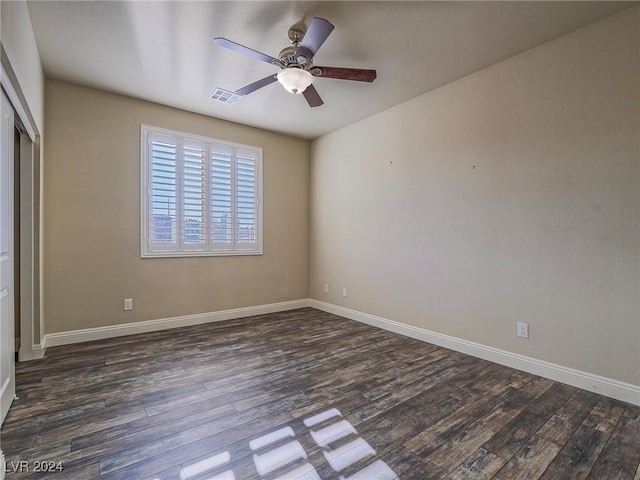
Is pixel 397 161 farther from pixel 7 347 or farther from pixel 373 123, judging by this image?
pixel 7 347

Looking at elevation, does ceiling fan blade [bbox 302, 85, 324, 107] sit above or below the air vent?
below

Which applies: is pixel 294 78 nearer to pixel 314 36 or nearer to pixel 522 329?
pixel 314 36

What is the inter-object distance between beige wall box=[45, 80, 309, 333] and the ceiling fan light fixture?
7.16 ft

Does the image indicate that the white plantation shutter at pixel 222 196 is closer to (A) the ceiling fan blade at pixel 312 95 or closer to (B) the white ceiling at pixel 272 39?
(B) the white ceiling at pixel 272 39

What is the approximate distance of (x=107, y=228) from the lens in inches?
143

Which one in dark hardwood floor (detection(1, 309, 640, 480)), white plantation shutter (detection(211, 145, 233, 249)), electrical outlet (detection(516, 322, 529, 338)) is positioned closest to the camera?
dark hardwood floor (detection(1, 309, 640, 480))

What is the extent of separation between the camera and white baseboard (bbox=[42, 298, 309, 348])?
3359mm

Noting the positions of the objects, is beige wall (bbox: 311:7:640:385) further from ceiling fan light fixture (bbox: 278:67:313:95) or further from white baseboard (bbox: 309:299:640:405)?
ceiling fan light fixture (bbox: 278:67:313:95)

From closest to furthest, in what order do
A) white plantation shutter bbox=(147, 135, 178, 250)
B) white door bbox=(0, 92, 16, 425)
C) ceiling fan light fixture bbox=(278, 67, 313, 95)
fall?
white door bbox=(0, 92, 16, 425), ceiling fan light fixture bbox=(278, 67, 313, 95), white plantation shutter bbox=(147, 135, 178, 250)

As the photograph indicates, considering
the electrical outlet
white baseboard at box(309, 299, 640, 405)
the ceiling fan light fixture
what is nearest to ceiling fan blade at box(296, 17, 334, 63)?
the ceiling fan light fixture

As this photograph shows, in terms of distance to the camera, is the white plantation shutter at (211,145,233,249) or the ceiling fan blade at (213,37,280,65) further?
the white plantation shutter at (211,145,233,249)

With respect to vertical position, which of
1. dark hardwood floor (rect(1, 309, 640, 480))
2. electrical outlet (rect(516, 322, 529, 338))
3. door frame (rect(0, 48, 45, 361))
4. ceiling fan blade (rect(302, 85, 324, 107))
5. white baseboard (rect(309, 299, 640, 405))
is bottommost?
dark hardwood floor (rect(1, 309, 640, 480))

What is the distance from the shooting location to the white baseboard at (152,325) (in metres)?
3.36

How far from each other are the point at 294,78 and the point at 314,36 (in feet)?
1.32
